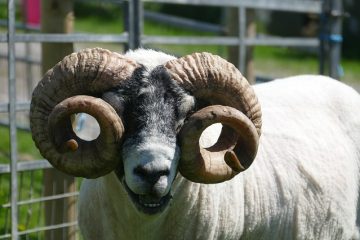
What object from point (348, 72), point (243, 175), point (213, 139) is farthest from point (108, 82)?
point (348, 72)

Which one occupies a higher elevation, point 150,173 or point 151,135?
point 151,135

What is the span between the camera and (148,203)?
4297mm

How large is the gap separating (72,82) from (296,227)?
203 cm

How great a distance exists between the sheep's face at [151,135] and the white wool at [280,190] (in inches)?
9.0

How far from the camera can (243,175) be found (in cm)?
539

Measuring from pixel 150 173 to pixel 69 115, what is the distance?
1.71 ft

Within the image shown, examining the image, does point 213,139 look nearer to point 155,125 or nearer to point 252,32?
point 155,125

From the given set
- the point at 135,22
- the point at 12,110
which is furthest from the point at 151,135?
the point at 135,22

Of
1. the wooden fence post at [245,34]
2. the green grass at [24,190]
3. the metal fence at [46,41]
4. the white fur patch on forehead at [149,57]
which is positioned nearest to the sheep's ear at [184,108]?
the white fur patch on forehead at [149,57]

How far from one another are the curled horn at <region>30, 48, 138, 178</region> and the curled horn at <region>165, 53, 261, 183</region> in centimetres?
31

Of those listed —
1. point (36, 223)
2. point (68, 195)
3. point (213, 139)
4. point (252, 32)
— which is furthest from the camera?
point (252, 32)

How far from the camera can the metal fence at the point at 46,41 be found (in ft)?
21.2

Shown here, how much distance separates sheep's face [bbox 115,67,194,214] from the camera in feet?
13.7

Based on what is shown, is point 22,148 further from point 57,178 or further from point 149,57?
point 149,57
